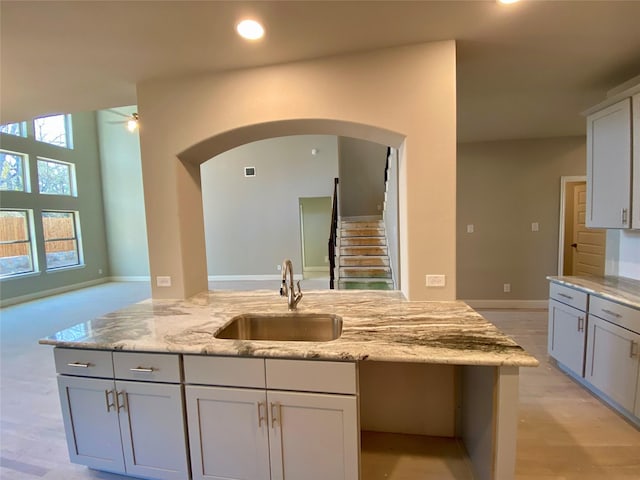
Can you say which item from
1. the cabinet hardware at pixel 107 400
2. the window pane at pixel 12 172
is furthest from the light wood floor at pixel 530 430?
the window pane at pixel 12 172

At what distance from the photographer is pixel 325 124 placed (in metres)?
2.15

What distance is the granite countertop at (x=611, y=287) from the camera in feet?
6.86

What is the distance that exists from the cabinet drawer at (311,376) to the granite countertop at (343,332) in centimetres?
5

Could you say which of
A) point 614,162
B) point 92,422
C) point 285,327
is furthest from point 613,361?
point 92,422

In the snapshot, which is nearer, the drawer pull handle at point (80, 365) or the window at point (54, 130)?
the drawer pull handle at point (80, 365)

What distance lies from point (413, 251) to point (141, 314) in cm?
192

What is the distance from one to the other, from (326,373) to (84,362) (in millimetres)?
1345

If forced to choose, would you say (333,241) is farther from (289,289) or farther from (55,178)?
(55,178)

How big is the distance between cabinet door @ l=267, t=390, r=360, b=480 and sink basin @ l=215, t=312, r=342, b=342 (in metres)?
0.53

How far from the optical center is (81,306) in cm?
575

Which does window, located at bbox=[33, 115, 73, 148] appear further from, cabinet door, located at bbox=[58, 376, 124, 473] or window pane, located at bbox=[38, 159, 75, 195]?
cabinet door, located at bbox=[58, 376, 124, 473]

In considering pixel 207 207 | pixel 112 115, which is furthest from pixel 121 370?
pixel 112 115

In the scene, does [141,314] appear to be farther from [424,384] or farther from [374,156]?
[374,156]

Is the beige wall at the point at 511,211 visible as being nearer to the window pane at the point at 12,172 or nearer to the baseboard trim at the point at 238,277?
the baseboard trim at the point at 238,277
